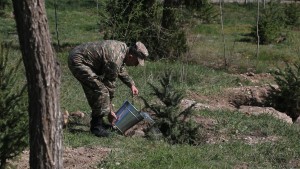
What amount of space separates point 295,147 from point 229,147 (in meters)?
0.95

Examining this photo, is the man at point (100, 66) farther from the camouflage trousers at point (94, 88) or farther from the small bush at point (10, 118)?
the small bush at point (10, 118)

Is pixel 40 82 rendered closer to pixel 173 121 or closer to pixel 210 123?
pixel 173 121

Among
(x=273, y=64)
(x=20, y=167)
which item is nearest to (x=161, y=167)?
(x=20, y=167)

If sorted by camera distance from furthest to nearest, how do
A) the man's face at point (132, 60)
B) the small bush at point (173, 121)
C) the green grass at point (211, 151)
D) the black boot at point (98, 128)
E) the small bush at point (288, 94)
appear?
the small bush at point (288, 94) < the small bush at point (173, 121) < the black boot at point (98, 128) < the man's face at point (132, 60) < the green grass at point (211, 151)

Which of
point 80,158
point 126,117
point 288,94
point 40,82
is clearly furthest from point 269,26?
point 40,82

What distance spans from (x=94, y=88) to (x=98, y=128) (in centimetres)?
55

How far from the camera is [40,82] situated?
4508 mm

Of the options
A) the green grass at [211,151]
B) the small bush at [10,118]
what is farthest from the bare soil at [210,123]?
the small bush at [10,118]

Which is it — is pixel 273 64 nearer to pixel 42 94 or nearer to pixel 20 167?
pixel 20 167

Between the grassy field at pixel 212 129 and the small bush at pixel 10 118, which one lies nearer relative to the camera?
the small bush at pixel 10 118

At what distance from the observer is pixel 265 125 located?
32.0 ft

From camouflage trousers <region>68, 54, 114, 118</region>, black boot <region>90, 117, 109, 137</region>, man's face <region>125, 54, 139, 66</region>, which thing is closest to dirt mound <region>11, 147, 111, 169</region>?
black boot <region>90, 117, 109, 137</region>

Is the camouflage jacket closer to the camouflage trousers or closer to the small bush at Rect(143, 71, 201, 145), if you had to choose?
the camouflage trousers

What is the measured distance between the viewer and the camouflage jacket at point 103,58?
8.12 meters
